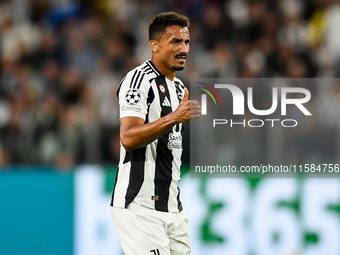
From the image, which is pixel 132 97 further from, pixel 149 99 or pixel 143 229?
pixel 143 229

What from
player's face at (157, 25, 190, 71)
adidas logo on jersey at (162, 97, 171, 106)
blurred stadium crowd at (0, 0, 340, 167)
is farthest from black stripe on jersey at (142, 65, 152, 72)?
blurred stadium crowd at (0, 0, 340, 167)

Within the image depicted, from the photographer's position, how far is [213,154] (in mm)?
5215

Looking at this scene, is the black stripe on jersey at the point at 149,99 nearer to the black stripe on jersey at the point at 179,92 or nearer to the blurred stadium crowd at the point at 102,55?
the black stripe on jersey at the point at 179,92

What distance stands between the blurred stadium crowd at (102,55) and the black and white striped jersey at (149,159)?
7.61ft

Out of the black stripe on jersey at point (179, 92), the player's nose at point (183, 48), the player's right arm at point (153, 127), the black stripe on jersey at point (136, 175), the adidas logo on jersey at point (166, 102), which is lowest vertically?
the black stripe on jersey at point (136, 175)

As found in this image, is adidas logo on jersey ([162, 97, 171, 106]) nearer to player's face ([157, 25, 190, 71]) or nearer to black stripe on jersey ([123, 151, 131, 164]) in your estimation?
player's face ([157, 25, 190, 71])

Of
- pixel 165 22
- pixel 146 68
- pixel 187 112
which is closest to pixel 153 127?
pixel 187 112

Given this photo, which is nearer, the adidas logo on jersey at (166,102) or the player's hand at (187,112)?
the player's hand at (187,112)

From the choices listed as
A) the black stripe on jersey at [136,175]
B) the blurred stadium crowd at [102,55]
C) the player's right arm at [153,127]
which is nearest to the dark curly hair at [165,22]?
the player's right arm at [153,127]

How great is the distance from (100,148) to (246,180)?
158 centimetres

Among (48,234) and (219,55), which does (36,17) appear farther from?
(48,234)

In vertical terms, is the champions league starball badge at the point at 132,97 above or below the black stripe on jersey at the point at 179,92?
below

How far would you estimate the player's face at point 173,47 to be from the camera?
11.2 feet

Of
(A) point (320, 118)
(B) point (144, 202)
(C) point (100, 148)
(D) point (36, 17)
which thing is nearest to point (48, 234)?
(C) point (100, 148)
